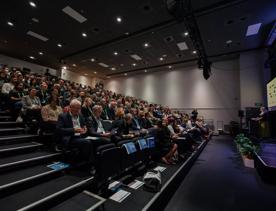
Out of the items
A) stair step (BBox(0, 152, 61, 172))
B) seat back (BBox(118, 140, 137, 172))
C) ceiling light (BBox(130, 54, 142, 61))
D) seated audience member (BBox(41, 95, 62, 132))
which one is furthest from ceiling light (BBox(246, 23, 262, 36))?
stair step (BBox(0, 152, 61, 172))

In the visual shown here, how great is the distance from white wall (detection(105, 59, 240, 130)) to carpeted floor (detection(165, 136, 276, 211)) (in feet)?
22.8

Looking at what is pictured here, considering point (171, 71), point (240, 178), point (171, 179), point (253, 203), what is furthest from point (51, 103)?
point (171, 71)

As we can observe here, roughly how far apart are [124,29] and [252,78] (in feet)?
23.6

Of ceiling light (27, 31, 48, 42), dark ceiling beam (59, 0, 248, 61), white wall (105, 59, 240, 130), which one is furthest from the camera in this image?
white wall (105, 59, 240, 130)

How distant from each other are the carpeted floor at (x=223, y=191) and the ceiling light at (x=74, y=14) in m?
6.26

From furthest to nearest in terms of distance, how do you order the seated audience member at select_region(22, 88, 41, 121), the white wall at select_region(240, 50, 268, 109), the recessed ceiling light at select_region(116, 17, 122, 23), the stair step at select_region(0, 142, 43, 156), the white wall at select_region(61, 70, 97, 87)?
1. the white wall at select_region(61, 70, 97, 87)
2. the white wall at select_region(240, 50, 268, 109)
3. the recessed ceiling light at select_region(116, 17, 122, 23)
4. the seated audience member at select_region(22, 88, 41, 121)
5. the stair step at select_region(0, 142, 43, 156)

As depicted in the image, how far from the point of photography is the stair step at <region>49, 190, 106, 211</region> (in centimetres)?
157

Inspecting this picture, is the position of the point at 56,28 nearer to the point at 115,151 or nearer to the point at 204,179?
the point at 115,151

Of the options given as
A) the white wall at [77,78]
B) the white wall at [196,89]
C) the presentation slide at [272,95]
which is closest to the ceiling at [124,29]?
the white wall at [196,89]

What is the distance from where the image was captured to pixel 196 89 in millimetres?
10867

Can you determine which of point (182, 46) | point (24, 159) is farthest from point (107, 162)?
point (182, 46)

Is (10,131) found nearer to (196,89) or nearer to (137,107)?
(137,107)

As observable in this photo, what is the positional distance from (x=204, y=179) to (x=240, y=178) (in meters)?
0.74

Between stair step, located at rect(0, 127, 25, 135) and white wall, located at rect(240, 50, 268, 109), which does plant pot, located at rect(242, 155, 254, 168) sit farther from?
white wall, located at rect(240, 50, 268, 109)
